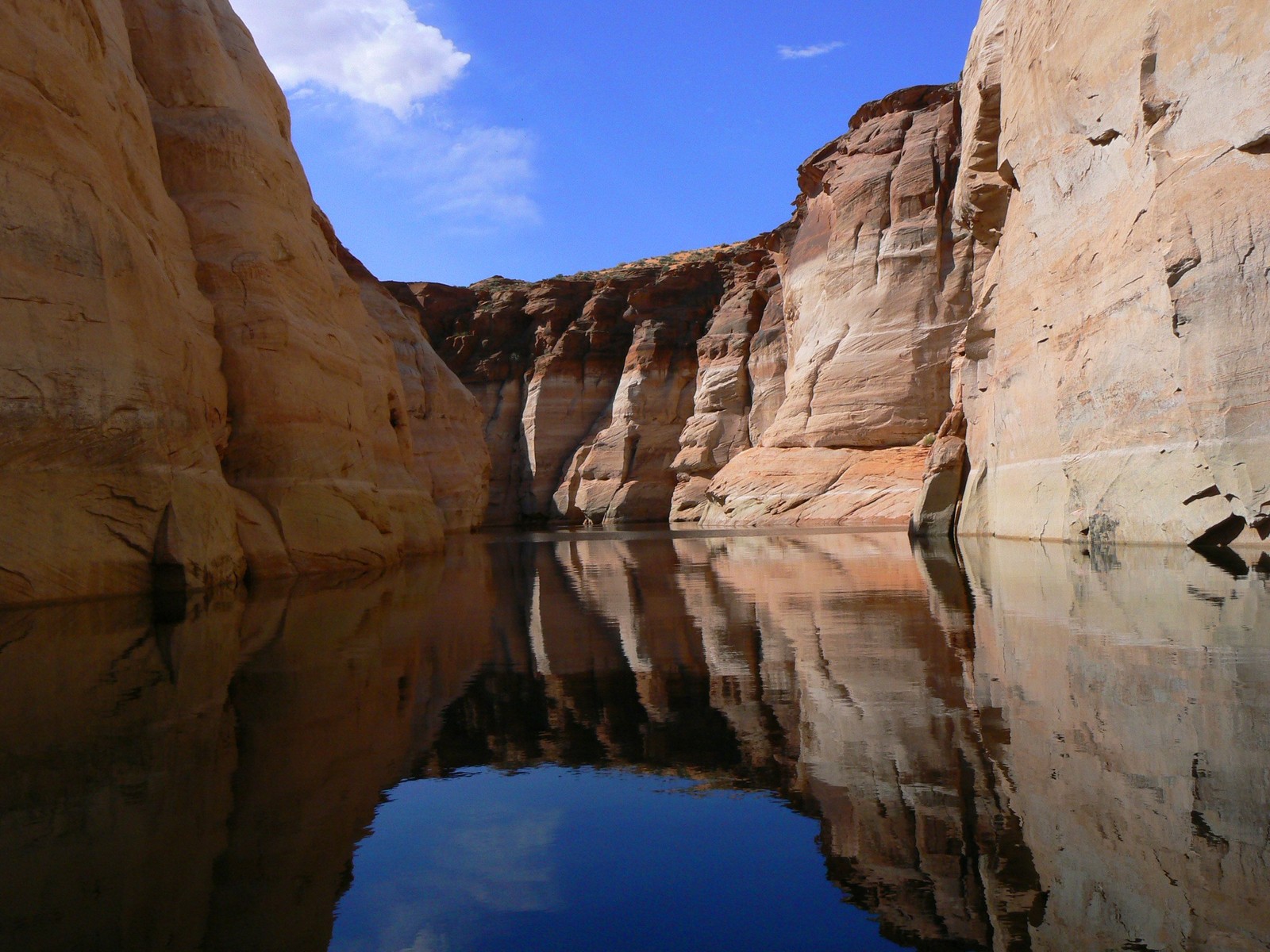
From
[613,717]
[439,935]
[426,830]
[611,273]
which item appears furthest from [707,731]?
[611,273]

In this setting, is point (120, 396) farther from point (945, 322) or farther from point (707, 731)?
point (945, 322)

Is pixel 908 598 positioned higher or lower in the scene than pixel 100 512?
lower

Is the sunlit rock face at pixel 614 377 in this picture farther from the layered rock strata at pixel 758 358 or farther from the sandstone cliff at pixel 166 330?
the sandstone cliff at pixel 166 330

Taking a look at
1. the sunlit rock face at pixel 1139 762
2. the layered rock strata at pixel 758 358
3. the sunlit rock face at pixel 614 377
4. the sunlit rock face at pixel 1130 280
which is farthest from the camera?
the sunlit rock face at pixel 614 377

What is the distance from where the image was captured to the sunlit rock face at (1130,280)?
10.8 metres

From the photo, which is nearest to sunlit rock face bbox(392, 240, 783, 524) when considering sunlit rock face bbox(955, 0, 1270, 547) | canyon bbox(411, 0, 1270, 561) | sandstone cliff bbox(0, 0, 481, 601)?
canyon bbox(411, 0, 1270, 561)

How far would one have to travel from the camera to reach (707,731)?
13.4 ft

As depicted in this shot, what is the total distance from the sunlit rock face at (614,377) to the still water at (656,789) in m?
39.7

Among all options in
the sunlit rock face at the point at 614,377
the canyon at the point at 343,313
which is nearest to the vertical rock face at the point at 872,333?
the canyon at the point at 343,313

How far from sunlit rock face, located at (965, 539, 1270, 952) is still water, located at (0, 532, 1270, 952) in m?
0.01

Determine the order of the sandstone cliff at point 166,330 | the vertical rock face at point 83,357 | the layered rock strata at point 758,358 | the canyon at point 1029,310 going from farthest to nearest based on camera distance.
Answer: the layered rock strata at point 758,358, the canyon at point 1029,310, the sandstone cliff at point 166,330, the vertical rock face at point 83,357

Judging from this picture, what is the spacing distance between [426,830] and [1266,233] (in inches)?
453

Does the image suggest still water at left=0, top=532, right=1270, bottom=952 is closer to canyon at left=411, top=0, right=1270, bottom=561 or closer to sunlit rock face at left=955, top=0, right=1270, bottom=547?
sunlit rock face at left=955, top=0, right=1270, bottom=547

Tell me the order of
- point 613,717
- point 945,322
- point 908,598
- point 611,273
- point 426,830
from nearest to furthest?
point 426,830
point 613,717
point 908,598
point 945,322
point 611,273
